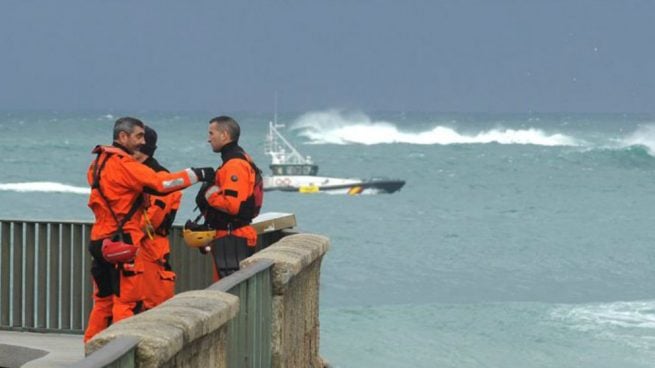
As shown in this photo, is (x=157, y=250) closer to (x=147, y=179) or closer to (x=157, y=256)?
(x=157, y=256)

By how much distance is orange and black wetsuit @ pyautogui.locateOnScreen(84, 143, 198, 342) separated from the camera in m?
8.67

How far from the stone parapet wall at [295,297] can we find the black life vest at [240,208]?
0.30 meters

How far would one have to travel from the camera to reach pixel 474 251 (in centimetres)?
5294

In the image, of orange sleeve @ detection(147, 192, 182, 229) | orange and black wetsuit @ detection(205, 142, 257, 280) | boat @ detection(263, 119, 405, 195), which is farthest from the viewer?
boat @ detection(263, 119, 405, 195)

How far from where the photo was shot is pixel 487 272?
45594 mm

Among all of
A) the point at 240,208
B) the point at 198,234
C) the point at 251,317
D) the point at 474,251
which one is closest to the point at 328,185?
the point at 474,251

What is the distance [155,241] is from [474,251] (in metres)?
44.1

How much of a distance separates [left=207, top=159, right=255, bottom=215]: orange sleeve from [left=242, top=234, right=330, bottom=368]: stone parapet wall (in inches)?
15.4

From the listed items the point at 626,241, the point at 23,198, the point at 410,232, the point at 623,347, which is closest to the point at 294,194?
the point at 23,198

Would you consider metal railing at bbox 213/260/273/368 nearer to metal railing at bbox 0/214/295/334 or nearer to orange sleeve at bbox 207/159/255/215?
orange sleeve at bbox 207/159/255/215

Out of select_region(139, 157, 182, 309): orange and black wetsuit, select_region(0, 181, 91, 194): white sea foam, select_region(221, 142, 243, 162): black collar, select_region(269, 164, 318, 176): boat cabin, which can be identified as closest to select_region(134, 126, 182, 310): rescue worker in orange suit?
select_region(139, 157, 182, 309): orange and black wetsuit

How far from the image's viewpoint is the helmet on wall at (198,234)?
998 centimetres

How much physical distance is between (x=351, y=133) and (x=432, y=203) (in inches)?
4008

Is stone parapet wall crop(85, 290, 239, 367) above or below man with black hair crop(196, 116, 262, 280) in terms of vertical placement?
below
